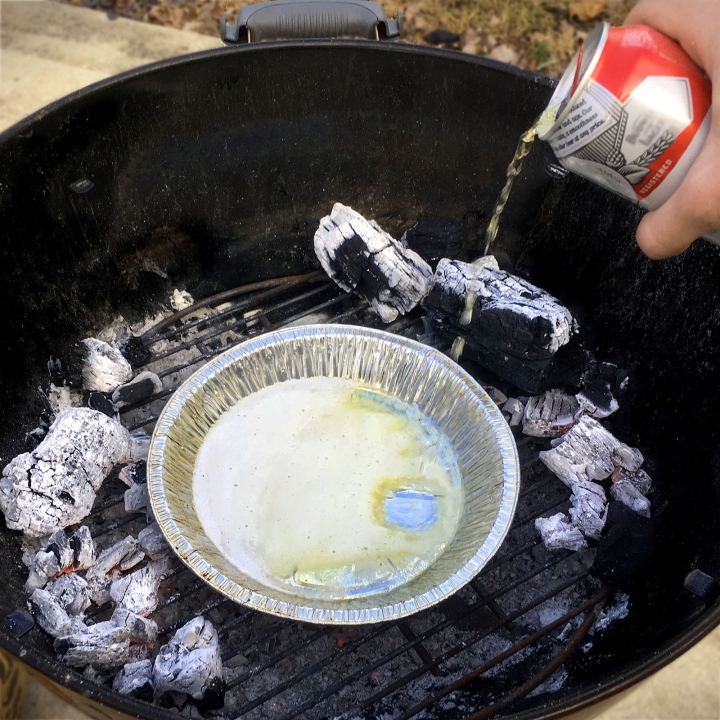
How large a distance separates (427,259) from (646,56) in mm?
931

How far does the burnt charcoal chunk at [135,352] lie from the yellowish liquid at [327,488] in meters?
0.37

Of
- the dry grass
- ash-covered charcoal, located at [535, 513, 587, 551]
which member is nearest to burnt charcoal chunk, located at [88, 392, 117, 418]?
ash-covered charcoal, located at [535, 513, 587, 551]

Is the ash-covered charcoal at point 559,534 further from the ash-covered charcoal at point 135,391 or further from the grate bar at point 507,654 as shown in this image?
the ash-covered charcoal at point 135,391

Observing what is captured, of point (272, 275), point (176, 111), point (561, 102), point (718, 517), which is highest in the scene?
point (561, 102)

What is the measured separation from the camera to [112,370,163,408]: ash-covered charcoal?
1658mm

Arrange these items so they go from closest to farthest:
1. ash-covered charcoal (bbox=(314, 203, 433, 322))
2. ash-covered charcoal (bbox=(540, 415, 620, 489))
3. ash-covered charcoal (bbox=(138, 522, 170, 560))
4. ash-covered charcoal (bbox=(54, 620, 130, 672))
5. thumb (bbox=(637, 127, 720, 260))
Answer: thumb (bbox=(637, 127, 720, 260))
ash-covered charcoal (bbox=(54, 620, 130, 672))
ash-covered charcoal (bbox=(138, 522, 170, 560))
ash-covered charcoal (bbox=(540, 415, 620, 489))
ash-covered charcoal (bbox=(314, 203, 433, 322))

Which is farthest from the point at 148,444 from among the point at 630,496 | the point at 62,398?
the point at 630,496

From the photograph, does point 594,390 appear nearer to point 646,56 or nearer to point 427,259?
point 427,259

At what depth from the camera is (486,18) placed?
3.36m

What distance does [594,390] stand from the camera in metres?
1.68

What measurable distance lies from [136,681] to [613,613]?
0.95 meters

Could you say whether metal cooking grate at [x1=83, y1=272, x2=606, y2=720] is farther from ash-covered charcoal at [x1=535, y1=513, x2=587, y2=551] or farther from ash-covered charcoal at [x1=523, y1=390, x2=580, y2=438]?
ash-covered charcoal at [x1=523, y1=390, x2=580, y2=438]

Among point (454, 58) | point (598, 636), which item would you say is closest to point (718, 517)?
point (598, 636)

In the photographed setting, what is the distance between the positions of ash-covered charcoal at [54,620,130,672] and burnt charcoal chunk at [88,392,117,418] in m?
0.55
